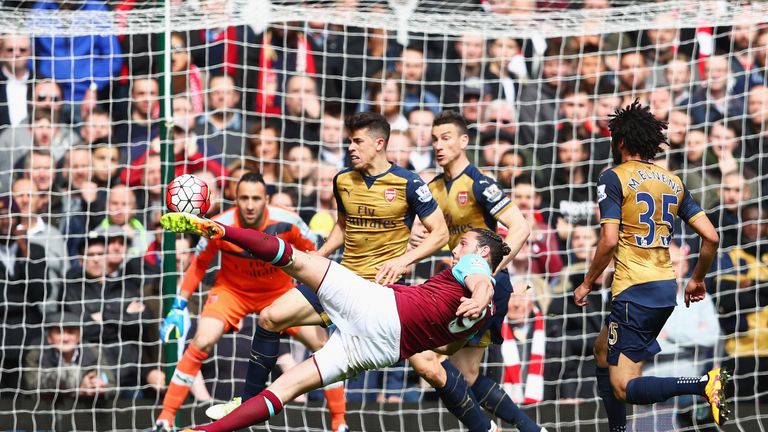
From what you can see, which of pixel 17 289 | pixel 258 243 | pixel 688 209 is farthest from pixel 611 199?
pixel 17 289

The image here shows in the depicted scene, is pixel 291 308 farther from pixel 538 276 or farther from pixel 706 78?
pixel 706 78

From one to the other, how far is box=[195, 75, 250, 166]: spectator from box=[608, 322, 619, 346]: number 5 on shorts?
12.8 feet

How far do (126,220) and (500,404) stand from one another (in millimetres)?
3830

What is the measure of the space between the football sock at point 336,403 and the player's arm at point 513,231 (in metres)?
1.68


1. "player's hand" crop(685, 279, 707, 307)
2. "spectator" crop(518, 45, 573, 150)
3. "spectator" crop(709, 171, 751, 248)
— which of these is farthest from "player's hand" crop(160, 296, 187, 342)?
"spectator" crop(709, 171, 751, 248)

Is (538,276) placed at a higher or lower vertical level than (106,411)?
higher

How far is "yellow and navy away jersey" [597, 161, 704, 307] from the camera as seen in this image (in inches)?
243

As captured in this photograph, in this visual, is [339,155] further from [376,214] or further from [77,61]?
[376,214]

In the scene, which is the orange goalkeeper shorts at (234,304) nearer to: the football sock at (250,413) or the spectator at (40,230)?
the spectator at (40,230)

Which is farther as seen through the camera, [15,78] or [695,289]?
[15,78]

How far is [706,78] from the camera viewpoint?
957 centimetres

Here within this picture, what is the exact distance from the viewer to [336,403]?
766 cm

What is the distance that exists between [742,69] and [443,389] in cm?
476

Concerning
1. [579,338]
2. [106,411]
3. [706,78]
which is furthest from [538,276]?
[106,411]
